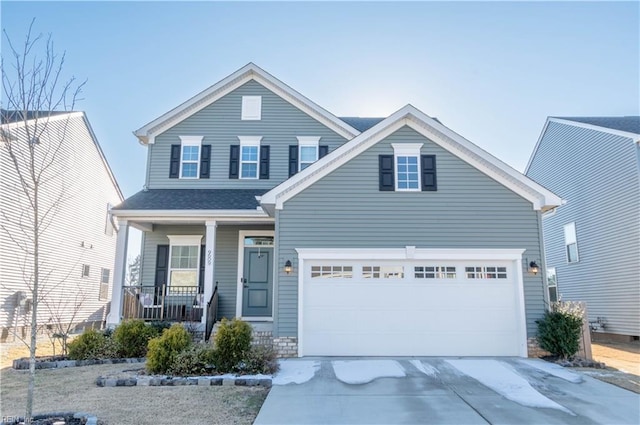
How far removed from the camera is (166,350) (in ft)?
25.3

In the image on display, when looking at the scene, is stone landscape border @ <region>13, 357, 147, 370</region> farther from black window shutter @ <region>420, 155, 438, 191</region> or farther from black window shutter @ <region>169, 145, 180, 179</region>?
black window shutter @ <region>420, 155, 438, 191</region>


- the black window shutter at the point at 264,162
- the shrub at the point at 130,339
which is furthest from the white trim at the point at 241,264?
the shrub at the point at 130,339

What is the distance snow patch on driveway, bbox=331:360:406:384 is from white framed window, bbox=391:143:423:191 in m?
3.98

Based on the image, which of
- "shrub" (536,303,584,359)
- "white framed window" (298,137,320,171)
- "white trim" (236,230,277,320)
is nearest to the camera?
"shrub" (536,303,584,359)

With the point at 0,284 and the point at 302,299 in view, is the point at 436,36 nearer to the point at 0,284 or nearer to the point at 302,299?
the point at 302,299

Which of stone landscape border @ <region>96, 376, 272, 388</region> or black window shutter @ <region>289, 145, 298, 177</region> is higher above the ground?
black window shutter @ <region>289, 145, 298, 177</region>

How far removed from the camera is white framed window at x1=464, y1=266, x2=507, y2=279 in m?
9.89

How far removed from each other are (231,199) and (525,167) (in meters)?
14.7

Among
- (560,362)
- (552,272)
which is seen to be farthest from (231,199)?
(552,272)

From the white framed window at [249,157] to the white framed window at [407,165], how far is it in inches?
189

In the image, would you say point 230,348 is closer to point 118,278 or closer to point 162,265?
point 118,278

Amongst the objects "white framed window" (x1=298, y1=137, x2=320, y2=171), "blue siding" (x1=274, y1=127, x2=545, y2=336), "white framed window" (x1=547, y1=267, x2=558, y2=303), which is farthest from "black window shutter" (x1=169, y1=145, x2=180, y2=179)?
"white framed window" (x1=547, y1=267, x2=558, y2=303)

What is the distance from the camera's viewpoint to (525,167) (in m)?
20.2

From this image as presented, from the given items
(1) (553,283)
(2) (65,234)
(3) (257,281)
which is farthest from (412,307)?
(2) (65,234)
